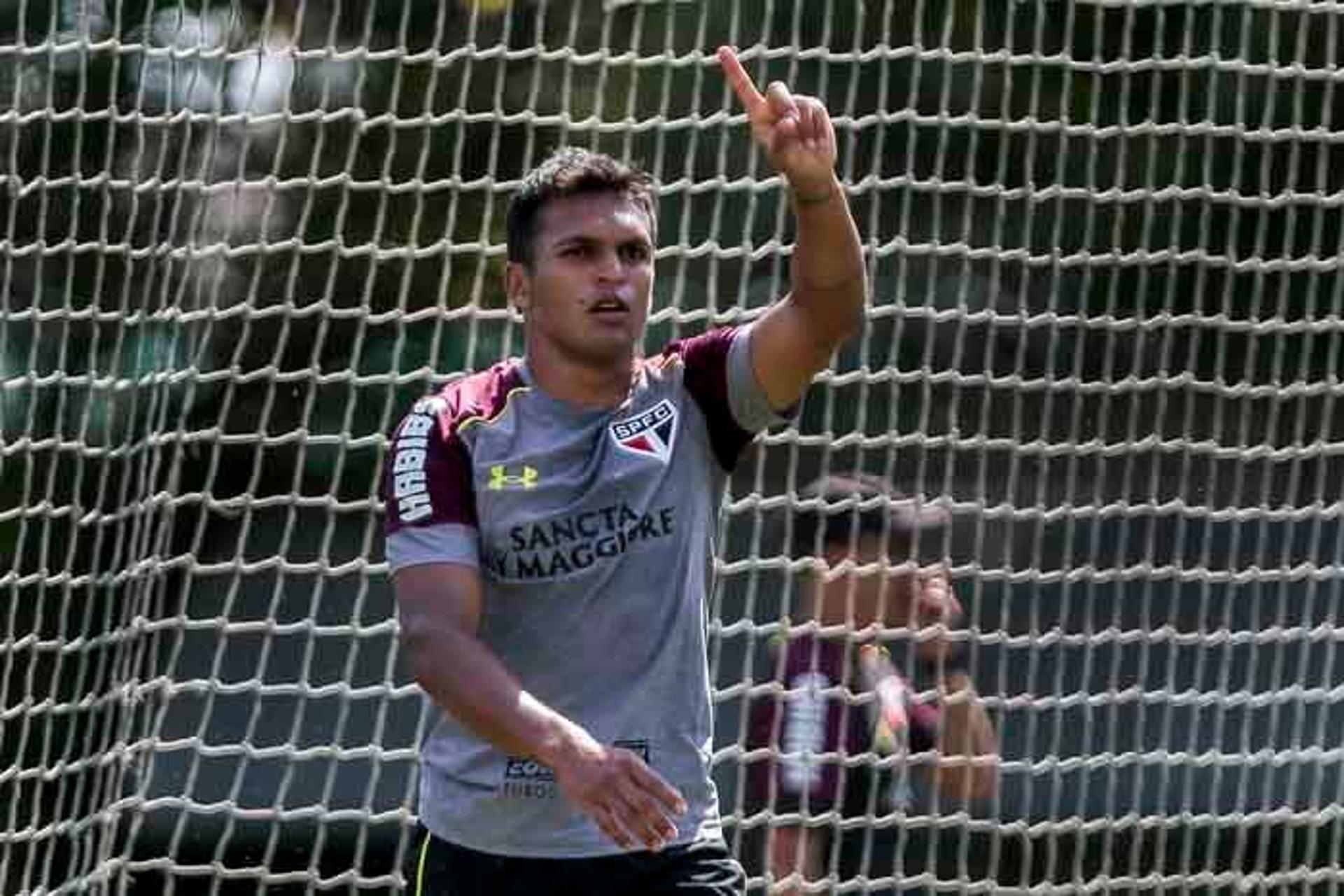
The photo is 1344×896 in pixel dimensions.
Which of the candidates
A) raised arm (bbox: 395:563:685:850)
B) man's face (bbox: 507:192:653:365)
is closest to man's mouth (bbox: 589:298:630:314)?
man's face (bbox: 507:192:653:365)

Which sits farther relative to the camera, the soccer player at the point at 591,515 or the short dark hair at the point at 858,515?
the short dark hair at the point at 858,515

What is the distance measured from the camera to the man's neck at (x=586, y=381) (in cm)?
371

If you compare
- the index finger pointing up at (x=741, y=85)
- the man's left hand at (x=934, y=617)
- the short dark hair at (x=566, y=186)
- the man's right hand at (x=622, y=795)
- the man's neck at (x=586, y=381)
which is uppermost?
the index finger pointing up at (x=741, y=85)

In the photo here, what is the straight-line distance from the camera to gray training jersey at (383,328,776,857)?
358 centimetres

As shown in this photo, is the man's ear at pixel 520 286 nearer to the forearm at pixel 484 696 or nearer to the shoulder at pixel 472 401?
the shoulder at pixel 472 401

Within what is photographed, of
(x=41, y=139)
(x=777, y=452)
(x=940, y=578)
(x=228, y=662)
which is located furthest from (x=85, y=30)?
(x=940, y=578)

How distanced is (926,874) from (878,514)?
0.86 meters

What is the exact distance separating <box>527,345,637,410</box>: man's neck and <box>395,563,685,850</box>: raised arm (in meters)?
0.33

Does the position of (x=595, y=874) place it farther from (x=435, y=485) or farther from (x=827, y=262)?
(x=827, y=262)

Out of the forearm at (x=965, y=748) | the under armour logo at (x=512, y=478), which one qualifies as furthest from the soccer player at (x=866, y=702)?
the under armour logo at (x=512, y=478)

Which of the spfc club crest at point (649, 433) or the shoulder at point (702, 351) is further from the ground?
the shoulder at point (702, 351)

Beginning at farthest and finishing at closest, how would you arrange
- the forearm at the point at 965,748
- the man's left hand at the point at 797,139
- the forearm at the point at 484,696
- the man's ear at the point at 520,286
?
the forearm at the point at 965,748
the man's ear at the point at 520,286
the man's left hand at the point at 797,139
the forearm at the point at 484,696

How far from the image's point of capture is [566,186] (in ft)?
12.4

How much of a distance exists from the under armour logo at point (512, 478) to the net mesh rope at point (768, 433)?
2128 millimetres
